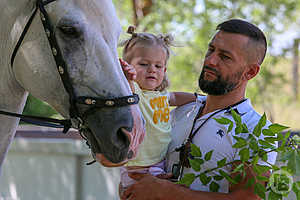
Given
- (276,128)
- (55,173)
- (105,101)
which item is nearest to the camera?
(105,101)

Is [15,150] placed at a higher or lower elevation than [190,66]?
lower

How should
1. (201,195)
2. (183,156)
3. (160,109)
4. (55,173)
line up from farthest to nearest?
(55,173) < (160,109) < (183,156) < (201,195)

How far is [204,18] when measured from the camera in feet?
35.7

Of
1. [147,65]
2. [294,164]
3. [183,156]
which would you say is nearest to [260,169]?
[294,164]

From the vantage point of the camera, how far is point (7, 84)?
1.87 meters

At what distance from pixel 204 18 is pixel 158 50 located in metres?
8.69

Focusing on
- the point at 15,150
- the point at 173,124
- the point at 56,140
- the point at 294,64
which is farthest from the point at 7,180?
the point at 294,64

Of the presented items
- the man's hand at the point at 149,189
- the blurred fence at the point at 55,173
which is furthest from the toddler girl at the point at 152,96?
the blurred fence at the point at 55,173

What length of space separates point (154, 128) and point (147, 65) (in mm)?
430

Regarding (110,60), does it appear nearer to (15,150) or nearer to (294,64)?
(15,150)

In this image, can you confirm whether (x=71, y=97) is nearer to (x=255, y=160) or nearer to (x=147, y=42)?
(x=255, y=160)

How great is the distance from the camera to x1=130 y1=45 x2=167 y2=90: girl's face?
250cm

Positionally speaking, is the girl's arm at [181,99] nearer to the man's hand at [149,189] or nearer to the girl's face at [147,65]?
the girl's face at [147,65]

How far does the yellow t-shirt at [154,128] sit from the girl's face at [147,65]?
0.20 ft
